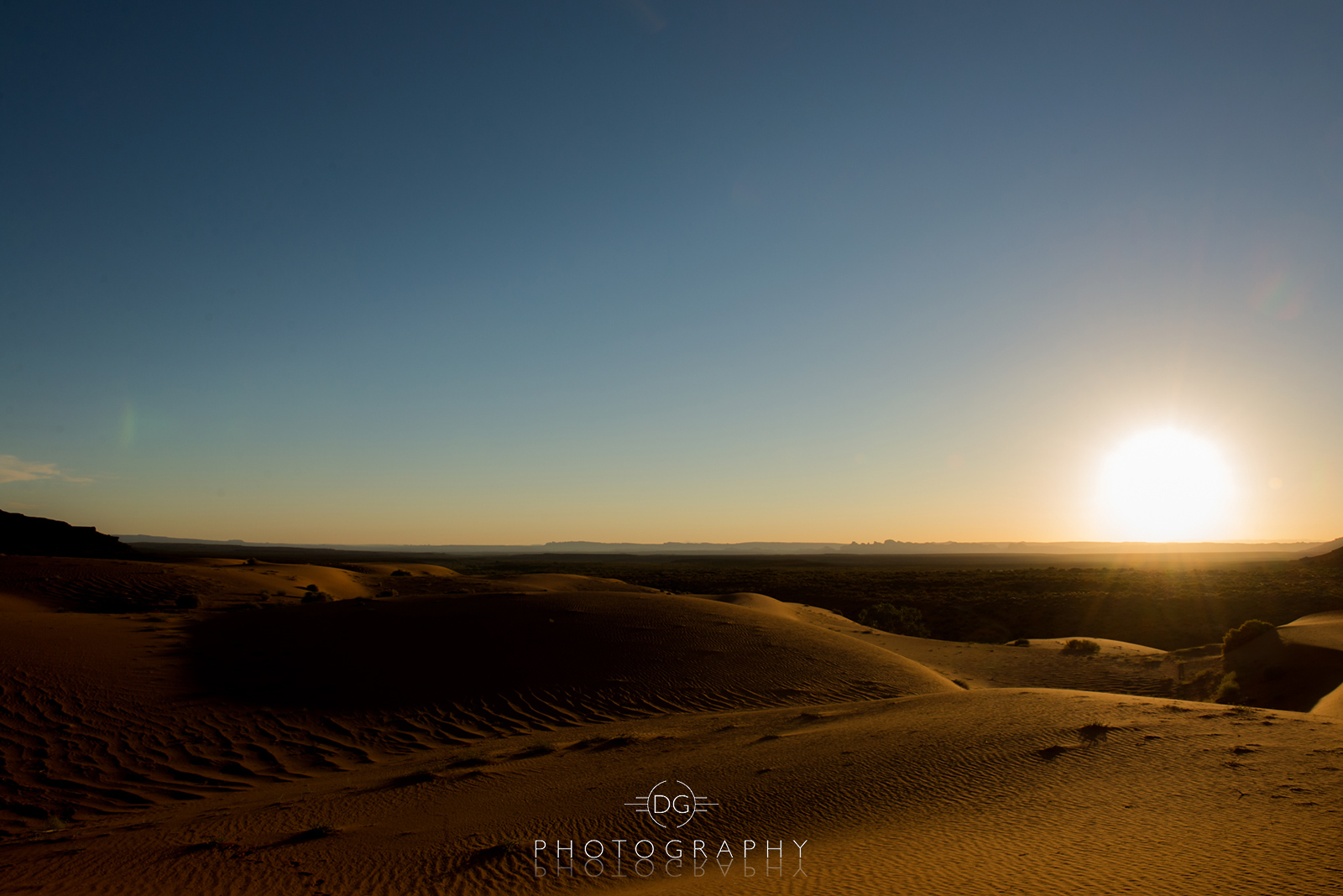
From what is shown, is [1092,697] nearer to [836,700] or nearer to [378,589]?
[836,700]

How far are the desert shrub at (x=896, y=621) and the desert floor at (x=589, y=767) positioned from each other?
17.3 meters

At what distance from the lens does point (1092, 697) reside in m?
14.9

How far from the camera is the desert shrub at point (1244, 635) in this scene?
2381cm

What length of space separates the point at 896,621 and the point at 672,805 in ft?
111

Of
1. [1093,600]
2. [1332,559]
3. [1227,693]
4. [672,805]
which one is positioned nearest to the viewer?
[672,805]

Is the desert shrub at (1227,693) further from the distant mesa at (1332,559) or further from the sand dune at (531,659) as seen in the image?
the distant mesa at (1332,559)

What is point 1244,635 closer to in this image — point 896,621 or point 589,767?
point 896,621

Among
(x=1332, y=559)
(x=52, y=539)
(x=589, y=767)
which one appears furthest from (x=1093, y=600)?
(x=52, y=539)

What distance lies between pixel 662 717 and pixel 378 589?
29.9 metres

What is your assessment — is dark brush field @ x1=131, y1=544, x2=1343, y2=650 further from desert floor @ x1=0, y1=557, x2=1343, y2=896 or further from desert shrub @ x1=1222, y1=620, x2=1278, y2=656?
desert floor @ x1=0, y1=557, x2=1343, y2=896

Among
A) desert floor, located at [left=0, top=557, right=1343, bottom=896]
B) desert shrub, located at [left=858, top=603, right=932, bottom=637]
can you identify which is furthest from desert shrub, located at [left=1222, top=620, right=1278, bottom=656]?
desert shrub, located at [left=858, top=603, right=932, bottom=637]

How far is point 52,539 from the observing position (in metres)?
50.6

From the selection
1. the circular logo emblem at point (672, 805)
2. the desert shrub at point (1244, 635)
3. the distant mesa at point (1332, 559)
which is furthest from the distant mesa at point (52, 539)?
the distant mesa at point (1332, 559)

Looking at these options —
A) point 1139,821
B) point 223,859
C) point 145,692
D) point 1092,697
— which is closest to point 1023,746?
point 1139,821
